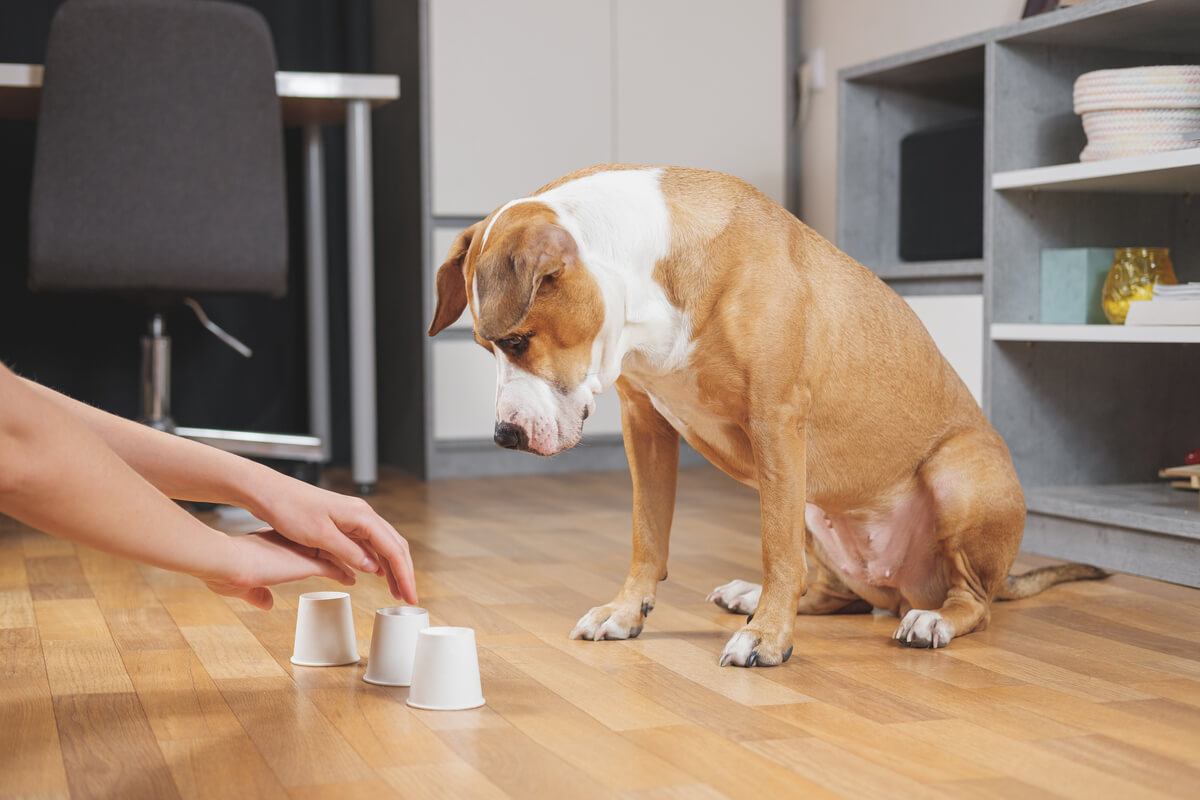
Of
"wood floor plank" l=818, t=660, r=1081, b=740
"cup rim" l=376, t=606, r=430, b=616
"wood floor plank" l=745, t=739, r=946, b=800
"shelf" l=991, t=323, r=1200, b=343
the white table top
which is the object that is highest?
the white table top

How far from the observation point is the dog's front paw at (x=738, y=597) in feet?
6.36

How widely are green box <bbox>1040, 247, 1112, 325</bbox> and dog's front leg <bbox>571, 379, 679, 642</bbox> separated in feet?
3.98

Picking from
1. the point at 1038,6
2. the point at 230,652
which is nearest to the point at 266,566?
the point at 230,652

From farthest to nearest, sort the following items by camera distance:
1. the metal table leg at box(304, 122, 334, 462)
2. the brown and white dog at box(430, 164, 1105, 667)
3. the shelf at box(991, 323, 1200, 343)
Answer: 1. the metal table leg at box(304, 122, 334, 462)
2. the shelf at box(991, 323, 1200, 343)
3. the brown and white dog at box(430, 164, 1105, 667)

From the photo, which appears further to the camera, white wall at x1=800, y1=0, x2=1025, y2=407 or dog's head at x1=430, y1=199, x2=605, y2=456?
white wall at x1=800, y1=0, x2=1025, y2=407

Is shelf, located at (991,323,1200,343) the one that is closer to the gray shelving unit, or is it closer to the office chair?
the gray shelving unit

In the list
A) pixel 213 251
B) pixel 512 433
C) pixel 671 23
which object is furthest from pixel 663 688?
pixel 671 23

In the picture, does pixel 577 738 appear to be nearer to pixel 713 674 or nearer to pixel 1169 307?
pixel 713 674

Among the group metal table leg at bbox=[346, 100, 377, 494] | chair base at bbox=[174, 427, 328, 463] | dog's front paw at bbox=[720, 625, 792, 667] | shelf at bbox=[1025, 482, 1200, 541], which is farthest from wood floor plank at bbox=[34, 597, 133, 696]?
shelf at bbox=[1025, 482, 1200, 541]

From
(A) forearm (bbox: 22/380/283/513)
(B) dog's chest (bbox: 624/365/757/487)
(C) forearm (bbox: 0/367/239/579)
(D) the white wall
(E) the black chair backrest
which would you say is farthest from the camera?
(D) the white wall

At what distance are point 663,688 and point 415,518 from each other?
1588mm

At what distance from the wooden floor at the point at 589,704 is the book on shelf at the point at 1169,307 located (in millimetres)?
471

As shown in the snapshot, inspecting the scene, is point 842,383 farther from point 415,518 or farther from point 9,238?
point 9,238

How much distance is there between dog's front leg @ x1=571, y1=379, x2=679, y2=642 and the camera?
69.1 inches
